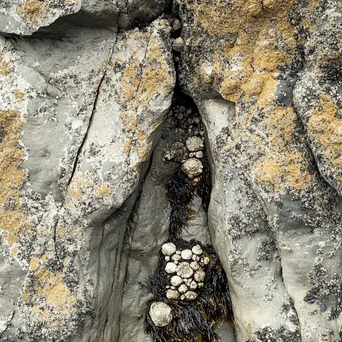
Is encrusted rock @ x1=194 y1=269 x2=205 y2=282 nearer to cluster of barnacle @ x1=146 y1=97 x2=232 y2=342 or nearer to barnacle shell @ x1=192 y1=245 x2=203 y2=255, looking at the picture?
cluster of barnacle @ x1=146 y1=97 x2=232 y2=342

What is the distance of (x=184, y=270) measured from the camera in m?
2.76

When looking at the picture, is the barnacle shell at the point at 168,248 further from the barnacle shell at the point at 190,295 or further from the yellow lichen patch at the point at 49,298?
the yellow lichen patch at the point at 49,298

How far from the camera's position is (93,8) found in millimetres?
2264

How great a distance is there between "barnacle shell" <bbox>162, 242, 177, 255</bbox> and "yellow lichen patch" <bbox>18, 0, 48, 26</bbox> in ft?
4.65

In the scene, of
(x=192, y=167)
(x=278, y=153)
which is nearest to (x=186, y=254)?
(x=192, y=167)

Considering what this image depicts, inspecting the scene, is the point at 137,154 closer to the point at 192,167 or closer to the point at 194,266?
the point at 192,167

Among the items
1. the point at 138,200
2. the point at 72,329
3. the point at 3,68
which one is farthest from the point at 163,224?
the point at 3,68

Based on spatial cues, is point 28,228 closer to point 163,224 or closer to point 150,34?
point 163,224

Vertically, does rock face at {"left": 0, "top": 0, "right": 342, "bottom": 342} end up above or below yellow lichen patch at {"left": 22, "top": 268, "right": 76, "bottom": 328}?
above

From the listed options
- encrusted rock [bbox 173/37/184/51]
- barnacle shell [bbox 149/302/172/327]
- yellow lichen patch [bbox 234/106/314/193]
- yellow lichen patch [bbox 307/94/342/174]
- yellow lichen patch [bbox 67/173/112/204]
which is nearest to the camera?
yellow lichen patch [bbox 307/94/342/174]

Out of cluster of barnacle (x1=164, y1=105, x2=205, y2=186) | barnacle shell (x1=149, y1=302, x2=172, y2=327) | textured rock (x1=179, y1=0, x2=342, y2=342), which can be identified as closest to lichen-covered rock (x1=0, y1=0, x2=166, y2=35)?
textured rock (x1=179, y1=0, x2=342, y2=342)

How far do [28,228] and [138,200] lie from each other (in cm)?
64

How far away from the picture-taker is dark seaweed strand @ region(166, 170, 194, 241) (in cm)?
284

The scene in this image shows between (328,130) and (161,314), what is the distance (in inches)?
56.1
